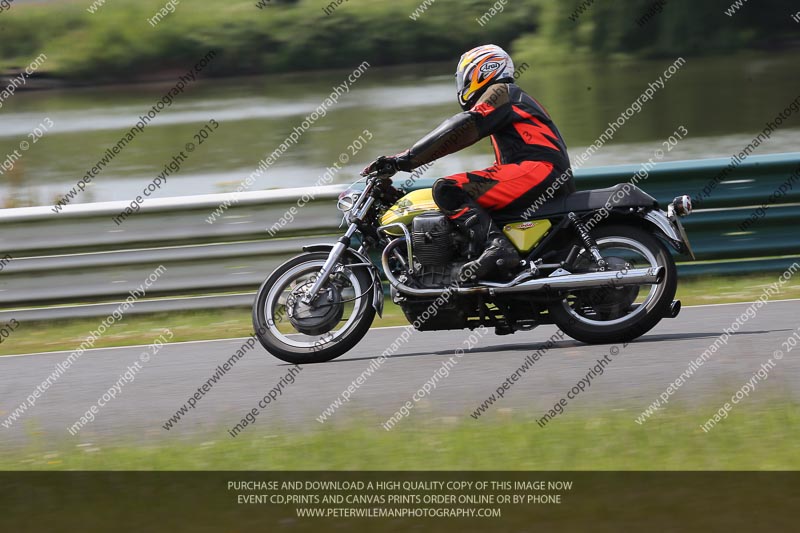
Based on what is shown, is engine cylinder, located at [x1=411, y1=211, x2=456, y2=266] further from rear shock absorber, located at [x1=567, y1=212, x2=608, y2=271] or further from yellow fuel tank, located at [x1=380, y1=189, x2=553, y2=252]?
rear shock absorber, located at [x1=567, y1=212, x2=608, y2=271]

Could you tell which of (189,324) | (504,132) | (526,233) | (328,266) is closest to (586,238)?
(526,233)

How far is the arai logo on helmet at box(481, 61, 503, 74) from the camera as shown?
7.01 meters

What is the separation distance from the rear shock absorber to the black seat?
0.18 feet

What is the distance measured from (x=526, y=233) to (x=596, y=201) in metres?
0.46

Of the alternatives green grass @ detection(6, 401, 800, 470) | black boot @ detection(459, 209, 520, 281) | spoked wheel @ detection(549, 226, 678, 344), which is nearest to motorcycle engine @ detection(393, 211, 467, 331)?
black boot @ detection(459, 209, 520, 281)

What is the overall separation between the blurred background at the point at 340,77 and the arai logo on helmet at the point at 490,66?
7749mm

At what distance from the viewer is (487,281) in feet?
23.0

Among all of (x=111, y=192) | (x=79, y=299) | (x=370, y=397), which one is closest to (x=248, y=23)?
(x=111, y=192)

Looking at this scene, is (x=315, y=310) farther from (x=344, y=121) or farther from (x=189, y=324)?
(x=344, y=121)

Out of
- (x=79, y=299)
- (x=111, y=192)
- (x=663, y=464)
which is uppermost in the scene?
(x=663, y=464)

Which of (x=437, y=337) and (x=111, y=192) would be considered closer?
(x=437, y=337)

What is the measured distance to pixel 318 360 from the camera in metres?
7.30
